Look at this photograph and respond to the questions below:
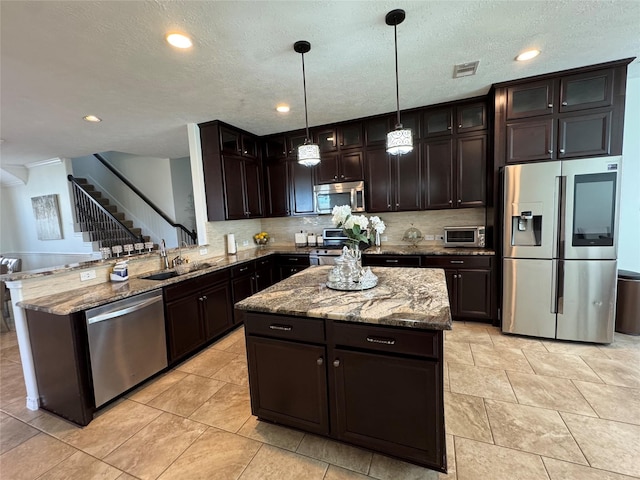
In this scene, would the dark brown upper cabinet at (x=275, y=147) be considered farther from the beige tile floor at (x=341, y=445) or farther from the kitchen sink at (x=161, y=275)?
the beige tile floor at (x=341, y=445)

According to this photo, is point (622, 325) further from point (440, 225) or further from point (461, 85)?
point (461, 85)


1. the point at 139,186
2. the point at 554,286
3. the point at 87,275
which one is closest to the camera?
the point at 87,275

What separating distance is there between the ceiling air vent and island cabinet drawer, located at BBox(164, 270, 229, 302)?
3284 mm

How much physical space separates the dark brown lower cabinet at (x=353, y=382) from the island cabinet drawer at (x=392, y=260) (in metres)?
2.27

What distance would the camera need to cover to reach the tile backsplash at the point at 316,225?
3.93 meters

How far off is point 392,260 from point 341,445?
2.34 m

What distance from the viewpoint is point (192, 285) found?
295 centimetres

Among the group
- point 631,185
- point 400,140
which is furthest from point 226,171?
point 631,185

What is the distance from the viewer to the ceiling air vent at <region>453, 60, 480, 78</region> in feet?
8.36

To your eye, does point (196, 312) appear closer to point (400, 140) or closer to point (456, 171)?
point (400, 140)

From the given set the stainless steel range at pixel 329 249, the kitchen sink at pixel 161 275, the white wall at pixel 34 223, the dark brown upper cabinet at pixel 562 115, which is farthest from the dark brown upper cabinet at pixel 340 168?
the white wall at pixel 34 223

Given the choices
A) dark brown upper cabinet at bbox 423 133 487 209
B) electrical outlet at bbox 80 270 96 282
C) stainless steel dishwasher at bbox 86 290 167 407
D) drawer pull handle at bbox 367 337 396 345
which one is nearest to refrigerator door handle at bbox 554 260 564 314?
dark brown upper cabinet at bbox 423 133 487 209

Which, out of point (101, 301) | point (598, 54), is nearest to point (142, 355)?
point (101, 301)

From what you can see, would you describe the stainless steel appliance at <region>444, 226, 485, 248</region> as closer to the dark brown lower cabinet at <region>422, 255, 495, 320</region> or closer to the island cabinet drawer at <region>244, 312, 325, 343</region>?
the dark brown lower cabinet at <region>422, 255, 495, 320</region>
